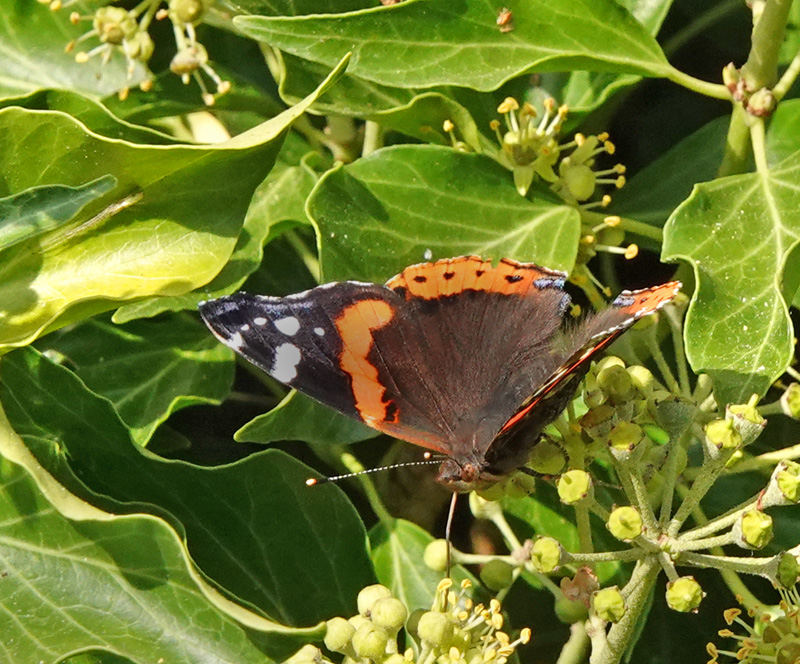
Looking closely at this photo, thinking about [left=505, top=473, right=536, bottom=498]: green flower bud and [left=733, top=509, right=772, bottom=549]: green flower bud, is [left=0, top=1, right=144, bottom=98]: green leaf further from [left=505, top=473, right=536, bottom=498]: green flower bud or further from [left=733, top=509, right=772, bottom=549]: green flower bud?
[left=733, top=509, right=772, bottom=549]: green flower bud

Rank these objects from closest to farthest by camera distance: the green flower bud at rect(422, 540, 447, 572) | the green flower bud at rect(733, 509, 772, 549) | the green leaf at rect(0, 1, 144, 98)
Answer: the green flower bud at rect(733, 509, 772, 549) < the green flower bud at rect(422, 540, 447, 572) < the green leaf at rect(0, 1, 144, 98)

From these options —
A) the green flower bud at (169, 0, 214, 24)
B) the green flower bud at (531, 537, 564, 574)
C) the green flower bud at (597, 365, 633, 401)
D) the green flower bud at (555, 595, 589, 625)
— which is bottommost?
the green flower bud at (555, 595, 589, 625)

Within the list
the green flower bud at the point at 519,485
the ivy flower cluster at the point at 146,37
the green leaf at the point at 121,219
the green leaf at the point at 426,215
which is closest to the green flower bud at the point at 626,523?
the green flower bud at the point at 519,485

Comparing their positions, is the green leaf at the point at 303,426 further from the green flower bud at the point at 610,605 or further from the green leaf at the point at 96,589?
the green flower bud at the point at 610,605

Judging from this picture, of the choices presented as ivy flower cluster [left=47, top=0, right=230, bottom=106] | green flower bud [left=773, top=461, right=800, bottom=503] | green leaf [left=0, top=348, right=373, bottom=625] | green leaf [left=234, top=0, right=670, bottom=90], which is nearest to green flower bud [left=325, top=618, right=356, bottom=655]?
green leaf [left=0, top=348, right=373, bottom=625]

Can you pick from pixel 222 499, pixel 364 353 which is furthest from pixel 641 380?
pixel 222 499

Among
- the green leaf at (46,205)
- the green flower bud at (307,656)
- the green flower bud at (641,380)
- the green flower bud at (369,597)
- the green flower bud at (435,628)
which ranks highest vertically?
the green leaf at (46,205)

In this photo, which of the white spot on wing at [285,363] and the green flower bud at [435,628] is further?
the white spot on wing at [285,363]

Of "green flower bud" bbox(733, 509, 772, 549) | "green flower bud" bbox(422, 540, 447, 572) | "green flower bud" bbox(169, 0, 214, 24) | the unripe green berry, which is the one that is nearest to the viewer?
"green flower bud" bbox(733, 509, 772, 549)
